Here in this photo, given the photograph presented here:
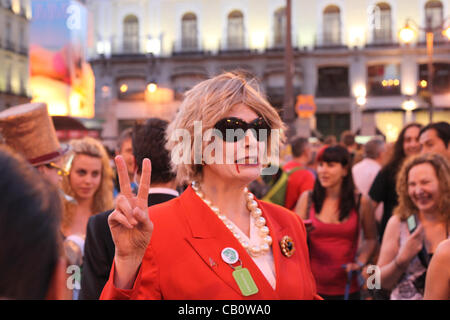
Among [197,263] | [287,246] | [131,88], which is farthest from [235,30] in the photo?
[197,263]

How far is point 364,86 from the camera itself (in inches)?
1187

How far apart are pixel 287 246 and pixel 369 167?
4672 millimetres

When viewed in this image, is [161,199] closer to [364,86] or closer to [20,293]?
[20,293]

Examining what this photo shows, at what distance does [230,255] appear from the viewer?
2094mm

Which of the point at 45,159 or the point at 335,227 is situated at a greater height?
the point at 45,159

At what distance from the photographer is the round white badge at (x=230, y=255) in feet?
6.80

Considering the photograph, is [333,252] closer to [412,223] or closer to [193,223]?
[412,223]

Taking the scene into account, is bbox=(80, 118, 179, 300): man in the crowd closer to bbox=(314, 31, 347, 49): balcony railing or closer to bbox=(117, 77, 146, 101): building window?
bbox=(314, 31, 347, 49): balcony railing

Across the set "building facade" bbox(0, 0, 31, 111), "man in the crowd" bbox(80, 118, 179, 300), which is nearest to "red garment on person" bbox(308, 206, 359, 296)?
"man in the crowd" bbox(80, 118, 179, 300)

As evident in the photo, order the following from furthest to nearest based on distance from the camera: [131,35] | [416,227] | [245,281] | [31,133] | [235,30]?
[131,35], [235,30], [416,227], [31,133], [245,281]

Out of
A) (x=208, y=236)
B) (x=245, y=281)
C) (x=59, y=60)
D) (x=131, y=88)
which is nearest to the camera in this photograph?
(x=245, y=281)

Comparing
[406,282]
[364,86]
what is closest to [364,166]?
[406,282]

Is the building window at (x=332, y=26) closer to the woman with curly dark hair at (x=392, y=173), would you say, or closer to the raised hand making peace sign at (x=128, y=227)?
→ the woman with curly dark hair at (x=392, y=173)

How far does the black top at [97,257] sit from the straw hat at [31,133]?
58cm
